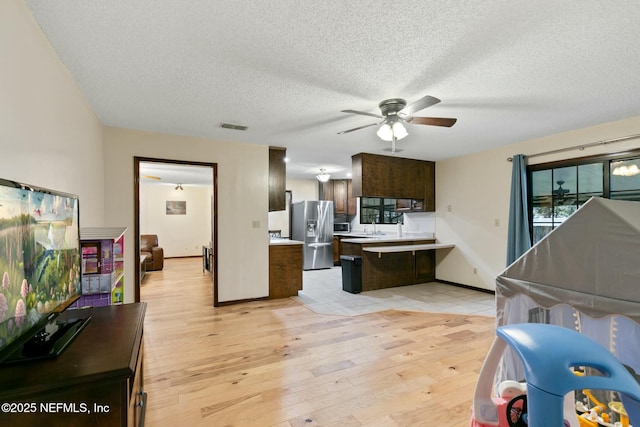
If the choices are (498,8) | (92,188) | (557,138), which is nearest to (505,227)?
(557,138)

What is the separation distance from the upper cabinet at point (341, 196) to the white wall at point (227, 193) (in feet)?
12.5

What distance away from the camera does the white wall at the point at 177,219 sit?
28.7 ft

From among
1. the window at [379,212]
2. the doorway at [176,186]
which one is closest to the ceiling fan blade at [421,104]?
the doorway at [176,186]

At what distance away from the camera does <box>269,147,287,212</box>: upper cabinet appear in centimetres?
461

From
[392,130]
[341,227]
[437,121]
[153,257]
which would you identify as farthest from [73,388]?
[341,227]

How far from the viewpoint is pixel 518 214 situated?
4.22 m

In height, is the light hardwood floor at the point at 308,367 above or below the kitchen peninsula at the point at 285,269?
below

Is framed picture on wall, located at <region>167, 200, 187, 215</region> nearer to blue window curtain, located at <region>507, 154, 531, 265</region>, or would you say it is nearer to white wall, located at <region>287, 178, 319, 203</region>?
white wall, located at <region>287, 178, 319, 203</region>

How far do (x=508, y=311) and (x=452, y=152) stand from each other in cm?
382

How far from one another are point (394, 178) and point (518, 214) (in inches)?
79.4

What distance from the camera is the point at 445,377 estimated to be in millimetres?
2307

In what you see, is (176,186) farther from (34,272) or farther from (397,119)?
(34,272)

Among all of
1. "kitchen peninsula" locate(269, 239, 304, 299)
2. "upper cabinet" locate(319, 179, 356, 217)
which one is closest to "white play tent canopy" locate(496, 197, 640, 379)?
"kitchen peninsula" locate(269, 239, 304, 299)

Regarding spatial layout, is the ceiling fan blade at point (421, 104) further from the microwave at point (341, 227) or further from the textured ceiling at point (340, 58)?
the microwave at point (341, 227)
